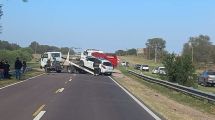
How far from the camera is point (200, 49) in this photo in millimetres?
146500

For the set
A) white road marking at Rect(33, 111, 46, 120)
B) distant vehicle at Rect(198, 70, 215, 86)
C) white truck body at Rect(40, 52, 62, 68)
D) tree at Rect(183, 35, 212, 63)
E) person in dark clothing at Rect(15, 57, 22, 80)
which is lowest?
white road marking at Rect(33, 111, 46, 120)

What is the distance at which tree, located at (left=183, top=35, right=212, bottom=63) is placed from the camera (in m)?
141

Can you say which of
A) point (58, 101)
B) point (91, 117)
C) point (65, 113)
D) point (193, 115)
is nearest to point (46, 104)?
point (58, 101)

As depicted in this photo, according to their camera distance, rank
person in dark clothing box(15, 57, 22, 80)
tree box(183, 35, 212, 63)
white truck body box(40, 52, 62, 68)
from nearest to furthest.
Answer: person in dark clothing box(15, 57, 22, 80), white truck body box(40, 52, 62, 68), tree box(183, 35, 212, 63)

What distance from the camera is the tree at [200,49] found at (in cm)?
14062

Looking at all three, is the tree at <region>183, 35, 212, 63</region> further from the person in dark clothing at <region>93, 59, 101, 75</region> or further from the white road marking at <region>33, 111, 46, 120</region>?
the white road marking at <region>33, 111, 46, 120</region>

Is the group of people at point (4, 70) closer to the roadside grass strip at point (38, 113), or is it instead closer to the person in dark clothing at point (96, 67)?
the person in dark clothing at point (96, 67)

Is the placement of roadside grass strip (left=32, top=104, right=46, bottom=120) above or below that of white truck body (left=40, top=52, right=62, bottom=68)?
below

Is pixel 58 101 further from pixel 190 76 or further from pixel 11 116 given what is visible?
pixel 190 76

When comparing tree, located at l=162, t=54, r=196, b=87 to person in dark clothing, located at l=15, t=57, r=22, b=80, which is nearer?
tree, located at l=162, t=54, r=196, b=87

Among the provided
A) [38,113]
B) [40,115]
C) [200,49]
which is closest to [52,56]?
[38,113]

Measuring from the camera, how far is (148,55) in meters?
195

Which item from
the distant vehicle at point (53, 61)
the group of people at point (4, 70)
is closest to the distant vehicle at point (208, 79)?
the distant vehicle at point (53, 61)

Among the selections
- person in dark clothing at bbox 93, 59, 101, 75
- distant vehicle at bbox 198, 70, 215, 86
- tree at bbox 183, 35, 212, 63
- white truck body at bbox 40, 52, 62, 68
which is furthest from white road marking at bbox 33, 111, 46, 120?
tree at bbox 183, 35, 212, 63
